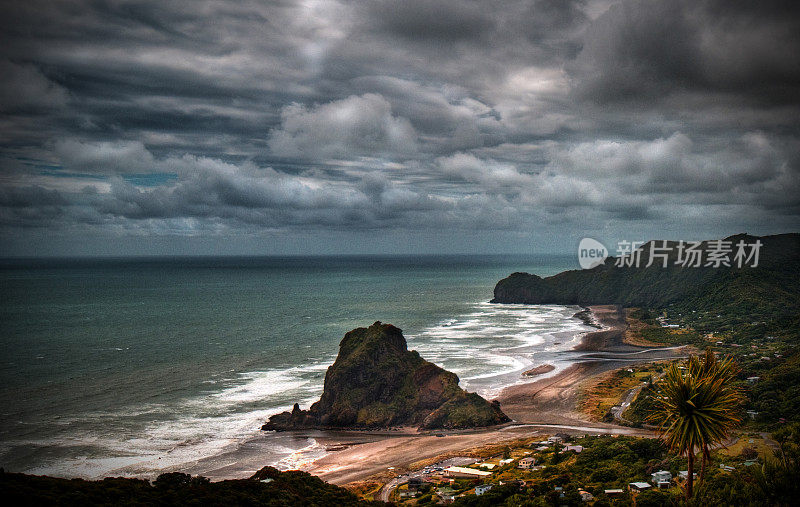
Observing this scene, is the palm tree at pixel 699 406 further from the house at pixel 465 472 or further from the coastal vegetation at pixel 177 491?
the coastal vegetation at pixel 177 491

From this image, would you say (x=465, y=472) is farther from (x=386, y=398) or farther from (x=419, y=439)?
(x=386, y=398)

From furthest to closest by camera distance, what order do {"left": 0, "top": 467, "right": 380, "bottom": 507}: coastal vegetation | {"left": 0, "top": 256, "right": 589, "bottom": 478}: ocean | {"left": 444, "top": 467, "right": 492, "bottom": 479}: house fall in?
{"left": 0, "top": 256, "right": 589, "bottom": 478}: ocean
{"left": 444, "top": 467, "right": 492, "bottom": 479}: house
{"left": 0, "top": 467, "right": 380, "bottom": 507}: coastal vegetation

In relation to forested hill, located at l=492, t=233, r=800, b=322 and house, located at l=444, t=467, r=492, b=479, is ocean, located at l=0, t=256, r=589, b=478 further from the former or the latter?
forested hill, located at l=492, t=233, r=800, b=322

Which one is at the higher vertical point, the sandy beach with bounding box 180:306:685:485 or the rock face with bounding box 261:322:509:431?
the rock face with bounding box 261:322:509:431

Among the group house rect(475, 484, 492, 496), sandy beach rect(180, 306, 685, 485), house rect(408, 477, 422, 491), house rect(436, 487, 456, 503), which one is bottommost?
sandy beach rect(180, 306, 685, 485)

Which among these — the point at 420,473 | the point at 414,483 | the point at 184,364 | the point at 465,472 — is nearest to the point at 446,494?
the point at 414,483

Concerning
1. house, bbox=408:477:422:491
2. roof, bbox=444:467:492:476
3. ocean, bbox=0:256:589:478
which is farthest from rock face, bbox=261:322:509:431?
house, bbox=408:477:422:491

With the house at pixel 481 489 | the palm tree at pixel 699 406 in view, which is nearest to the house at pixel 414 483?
the house at pixel 481 489

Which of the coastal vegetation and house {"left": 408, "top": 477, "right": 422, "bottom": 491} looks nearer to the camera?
the coastal vegetation
